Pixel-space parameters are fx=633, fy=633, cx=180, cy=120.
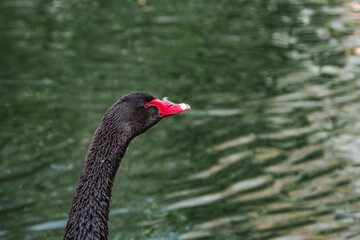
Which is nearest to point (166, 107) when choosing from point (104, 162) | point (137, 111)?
point (137, 111)

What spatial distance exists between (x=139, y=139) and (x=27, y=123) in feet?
6.27

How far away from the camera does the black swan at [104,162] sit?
5152mm

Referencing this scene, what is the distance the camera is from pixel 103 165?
5.40 m

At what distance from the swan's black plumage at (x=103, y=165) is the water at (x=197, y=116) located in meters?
2.03

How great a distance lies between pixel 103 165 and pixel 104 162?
0.09ft

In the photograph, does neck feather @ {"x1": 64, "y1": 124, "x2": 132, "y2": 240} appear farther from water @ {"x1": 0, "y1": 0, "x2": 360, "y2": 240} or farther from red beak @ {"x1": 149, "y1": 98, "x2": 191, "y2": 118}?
water @ {"x1": 0, "y1": 0, "x2": 360, "y2": 240}

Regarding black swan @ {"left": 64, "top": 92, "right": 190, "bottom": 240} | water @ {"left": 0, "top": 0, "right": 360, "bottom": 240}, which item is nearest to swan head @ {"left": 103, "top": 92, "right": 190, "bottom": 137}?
black swan @ {"left": 64, "top": 92, "right": 190, "bottom": 240}

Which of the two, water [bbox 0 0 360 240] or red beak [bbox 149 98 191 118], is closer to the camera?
red beak [bbox 149 98 191 118]

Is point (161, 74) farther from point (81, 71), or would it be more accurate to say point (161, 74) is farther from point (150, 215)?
point (150, 215)

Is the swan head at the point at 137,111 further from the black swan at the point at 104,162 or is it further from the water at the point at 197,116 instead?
the water at the point at 197,116

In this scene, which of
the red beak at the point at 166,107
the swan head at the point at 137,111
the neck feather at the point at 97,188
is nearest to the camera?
the neck feather at the point at 97,188

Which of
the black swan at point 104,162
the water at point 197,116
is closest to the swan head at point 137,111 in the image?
the black swan at point 104,162

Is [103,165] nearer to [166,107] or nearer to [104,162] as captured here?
[104,162]

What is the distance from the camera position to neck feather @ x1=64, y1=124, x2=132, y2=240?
5133 millimetres
